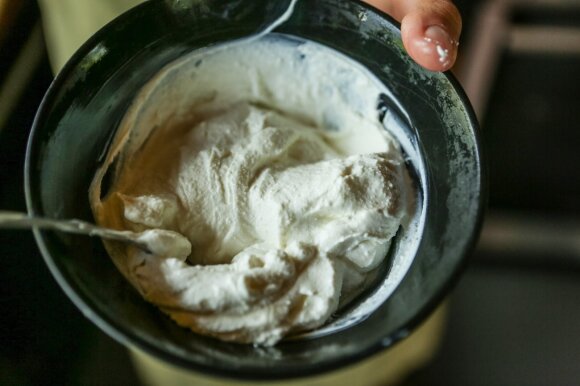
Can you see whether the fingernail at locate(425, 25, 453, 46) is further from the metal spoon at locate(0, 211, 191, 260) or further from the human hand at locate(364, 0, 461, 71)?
the metal spoon at locate(0, 211, 191, 260)

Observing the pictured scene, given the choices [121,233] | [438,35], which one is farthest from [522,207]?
[121,233]

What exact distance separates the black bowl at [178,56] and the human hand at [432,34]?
15 millimetres

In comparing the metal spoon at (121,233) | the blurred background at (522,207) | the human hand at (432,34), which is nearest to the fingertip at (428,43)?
the human hand at (432,34)

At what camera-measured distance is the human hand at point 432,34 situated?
0.55 m

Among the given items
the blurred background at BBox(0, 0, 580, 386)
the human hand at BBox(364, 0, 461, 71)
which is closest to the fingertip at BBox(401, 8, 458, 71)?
the human hand at BBox(364, 0, 461, 71)

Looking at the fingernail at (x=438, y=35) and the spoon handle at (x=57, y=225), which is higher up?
the fingernail at (x=438, y=35)

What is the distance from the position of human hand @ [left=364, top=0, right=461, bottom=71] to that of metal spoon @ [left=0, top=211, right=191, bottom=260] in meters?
0.25

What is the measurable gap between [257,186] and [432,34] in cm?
20

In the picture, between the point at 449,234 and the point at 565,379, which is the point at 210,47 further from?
the point at 565,379

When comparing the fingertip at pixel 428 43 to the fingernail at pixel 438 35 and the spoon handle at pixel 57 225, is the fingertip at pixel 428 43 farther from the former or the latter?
the spoon handle at pixel 57 225

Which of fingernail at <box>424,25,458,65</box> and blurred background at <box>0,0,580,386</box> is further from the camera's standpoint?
blurred background at <box>0,0,580,386</box>

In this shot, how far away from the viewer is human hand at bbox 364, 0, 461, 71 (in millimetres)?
549

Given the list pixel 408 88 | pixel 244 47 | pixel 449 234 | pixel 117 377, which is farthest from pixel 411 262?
pixel 117 377

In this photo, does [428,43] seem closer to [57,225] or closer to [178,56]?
[178,56]
